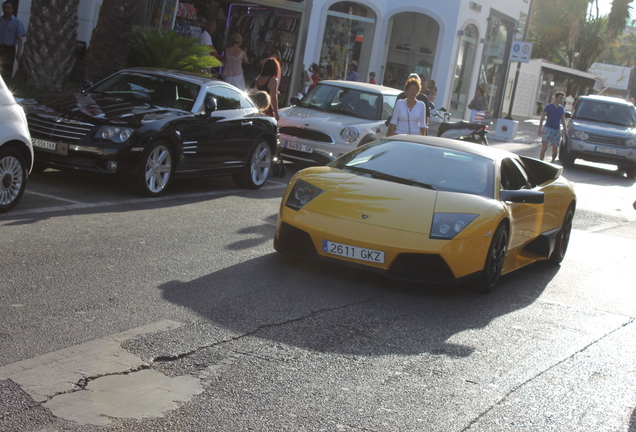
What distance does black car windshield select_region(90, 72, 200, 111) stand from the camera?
434 inches

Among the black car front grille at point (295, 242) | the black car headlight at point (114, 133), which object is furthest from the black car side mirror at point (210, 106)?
the black car front grille at point (295, 242)

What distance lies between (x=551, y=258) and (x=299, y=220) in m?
3.49

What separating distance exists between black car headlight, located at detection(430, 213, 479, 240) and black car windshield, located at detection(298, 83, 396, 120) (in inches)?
333

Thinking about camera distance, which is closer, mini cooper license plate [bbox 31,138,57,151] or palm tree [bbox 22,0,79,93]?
mini cooper license plate [bbox 31,138,57,151]

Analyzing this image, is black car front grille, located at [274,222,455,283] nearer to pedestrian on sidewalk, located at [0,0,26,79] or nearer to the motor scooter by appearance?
the motor scooter

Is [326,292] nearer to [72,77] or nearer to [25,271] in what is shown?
[25,271]

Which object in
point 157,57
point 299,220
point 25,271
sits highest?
point 157,57

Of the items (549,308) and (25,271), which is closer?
(25,271)

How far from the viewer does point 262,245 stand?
27.2 feet

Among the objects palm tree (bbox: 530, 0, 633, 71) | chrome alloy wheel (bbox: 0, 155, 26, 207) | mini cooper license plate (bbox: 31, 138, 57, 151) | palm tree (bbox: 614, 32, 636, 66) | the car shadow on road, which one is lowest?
the car shadow on road

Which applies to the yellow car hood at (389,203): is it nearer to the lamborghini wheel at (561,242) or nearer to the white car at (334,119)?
the lamborghini wheel at (561,242)

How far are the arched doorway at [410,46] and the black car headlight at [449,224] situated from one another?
2747 centimetres

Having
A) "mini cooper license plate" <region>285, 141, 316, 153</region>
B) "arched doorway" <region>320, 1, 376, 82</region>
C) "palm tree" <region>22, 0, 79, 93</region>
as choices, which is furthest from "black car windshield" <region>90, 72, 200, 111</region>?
"arched doorway" <region>320, 1, 376, 82</region>

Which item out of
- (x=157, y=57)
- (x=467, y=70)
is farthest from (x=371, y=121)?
(x=467, y=70)
